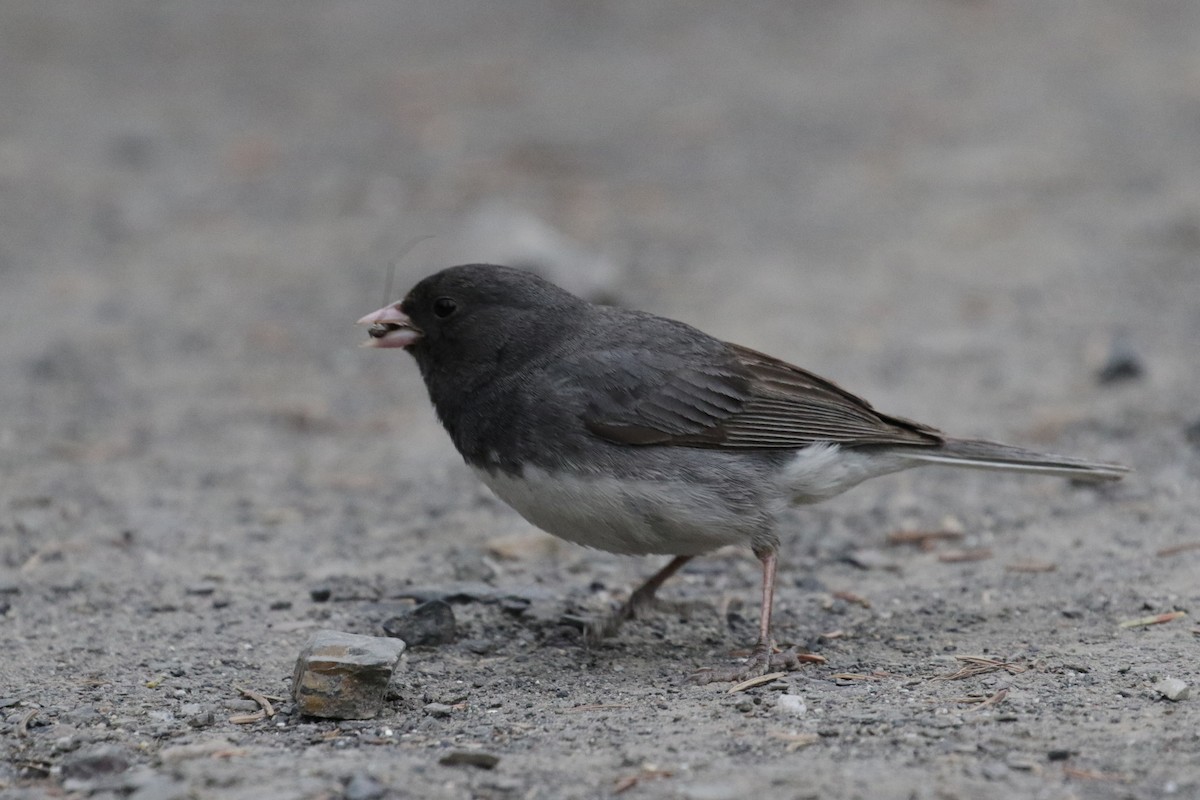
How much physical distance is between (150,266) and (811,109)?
5.28 metres

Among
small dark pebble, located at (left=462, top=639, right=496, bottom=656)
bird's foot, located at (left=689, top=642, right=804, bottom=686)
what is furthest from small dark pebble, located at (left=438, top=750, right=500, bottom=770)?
small dark pebble, located at (left=462, top=639, right=496, bottom=656)

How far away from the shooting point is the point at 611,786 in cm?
330

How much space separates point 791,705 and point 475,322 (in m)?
1.65

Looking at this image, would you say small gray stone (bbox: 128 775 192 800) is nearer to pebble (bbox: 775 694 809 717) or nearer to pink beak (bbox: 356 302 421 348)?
pebble (bbox: 775 694 809 717)

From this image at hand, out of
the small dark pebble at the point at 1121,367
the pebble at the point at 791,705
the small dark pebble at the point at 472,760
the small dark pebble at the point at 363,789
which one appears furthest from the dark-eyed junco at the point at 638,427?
the small dark pebble at the point at 1121,367

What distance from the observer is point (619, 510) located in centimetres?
435

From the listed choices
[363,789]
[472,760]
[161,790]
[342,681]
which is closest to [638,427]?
[342,681]

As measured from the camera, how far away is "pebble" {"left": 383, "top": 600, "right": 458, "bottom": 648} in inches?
180

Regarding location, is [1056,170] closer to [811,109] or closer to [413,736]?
[811,109]

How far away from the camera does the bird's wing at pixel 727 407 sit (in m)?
4.51

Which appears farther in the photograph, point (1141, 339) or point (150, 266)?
point (150, 266)

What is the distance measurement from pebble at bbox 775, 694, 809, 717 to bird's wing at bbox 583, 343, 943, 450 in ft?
3.06

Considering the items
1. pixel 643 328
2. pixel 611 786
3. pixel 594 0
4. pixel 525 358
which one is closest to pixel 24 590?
pixel 525 358

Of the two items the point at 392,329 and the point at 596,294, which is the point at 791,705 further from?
the point at 596,294
